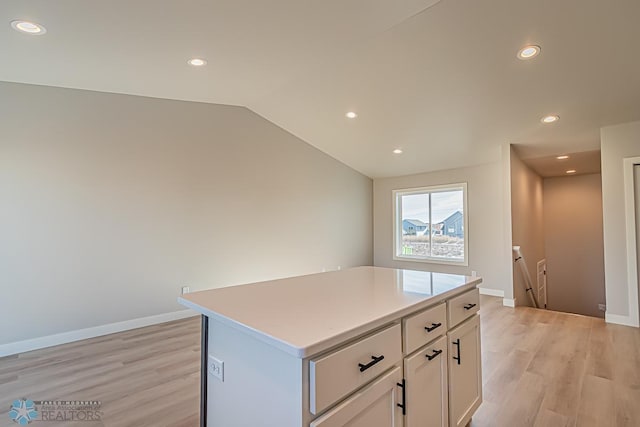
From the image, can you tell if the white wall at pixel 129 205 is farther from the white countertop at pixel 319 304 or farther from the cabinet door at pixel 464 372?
the cabinet door at pixel 464 372

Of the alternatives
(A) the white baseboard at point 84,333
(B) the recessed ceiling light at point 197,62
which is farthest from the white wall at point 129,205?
(B) the recessed ceiling light at point 197,62

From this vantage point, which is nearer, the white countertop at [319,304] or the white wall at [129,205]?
the white countertop at [319,304]

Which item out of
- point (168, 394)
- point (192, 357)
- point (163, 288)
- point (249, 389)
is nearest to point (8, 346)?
point (163, 288)

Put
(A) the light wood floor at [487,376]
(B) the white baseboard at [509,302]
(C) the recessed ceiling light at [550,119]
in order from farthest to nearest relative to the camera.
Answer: (B) the white baseboard at [509,302]
(C) the recessed ceiling light at [550,119]
(A) the light wood floor at [487,376]

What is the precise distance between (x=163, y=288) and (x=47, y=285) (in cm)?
111

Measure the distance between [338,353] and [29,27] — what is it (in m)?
2.80

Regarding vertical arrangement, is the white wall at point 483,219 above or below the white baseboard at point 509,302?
above

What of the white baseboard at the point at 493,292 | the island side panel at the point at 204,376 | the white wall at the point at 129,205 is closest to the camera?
the island side panel at the point at 204,376

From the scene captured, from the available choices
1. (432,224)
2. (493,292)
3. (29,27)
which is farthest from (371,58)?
(493,292)

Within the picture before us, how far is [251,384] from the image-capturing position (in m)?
1.12

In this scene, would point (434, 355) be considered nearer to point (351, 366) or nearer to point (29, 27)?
point (351, 366)

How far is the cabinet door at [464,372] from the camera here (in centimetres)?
164

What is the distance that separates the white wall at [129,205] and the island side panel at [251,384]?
283 cm

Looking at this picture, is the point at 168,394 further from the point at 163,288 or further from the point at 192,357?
the point at 163,288
